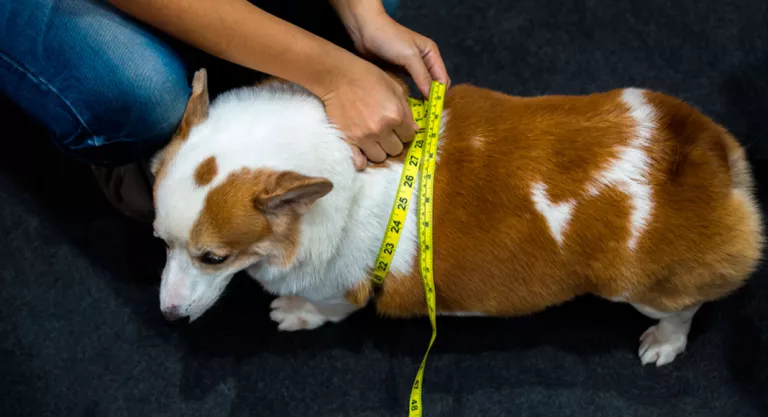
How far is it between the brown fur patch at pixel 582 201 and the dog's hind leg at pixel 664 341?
12.2 inches

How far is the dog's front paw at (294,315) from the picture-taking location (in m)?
1.60

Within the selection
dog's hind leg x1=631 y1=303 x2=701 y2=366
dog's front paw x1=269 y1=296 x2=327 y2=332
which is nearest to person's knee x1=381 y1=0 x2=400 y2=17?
dog's front paw x1=269 y1=296 x2=327 y2=332

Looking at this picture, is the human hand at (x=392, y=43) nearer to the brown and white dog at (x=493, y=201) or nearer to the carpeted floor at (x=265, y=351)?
the brown and white dog at (x=493, y=201)

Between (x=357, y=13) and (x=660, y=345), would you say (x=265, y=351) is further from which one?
(x=660, y=345)

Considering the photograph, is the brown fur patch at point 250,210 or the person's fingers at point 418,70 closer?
the brown fur patch at point 250,210

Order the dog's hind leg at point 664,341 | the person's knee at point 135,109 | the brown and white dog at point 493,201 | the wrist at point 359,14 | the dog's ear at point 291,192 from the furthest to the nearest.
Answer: the dog's hind leg at point 664,341
the wrist at point 359,14
the person's knee at point 135,109
the brown and white dog at point 493,201
the dog's ear at point 291,192

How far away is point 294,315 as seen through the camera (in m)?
1.62

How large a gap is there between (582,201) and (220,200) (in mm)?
645

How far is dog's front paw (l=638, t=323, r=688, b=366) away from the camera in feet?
5.11

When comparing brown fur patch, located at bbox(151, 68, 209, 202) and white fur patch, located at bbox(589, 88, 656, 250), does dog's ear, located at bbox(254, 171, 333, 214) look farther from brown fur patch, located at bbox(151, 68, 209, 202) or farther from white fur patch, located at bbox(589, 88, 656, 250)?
white fur patch, located at bbox(589, 88, 656, 250)

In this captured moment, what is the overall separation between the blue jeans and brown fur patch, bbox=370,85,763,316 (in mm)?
583

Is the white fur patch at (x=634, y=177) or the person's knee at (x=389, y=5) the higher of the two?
the white fur patch at (x=634, y=177)

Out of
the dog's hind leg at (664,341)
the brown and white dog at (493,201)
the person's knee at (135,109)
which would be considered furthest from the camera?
the dog's hind leg at (664,341)

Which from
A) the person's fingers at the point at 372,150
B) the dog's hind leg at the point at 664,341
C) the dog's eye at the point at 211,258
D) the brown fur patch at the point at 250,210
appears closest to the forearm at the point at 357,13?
the person's fingers at the point at 372,150
